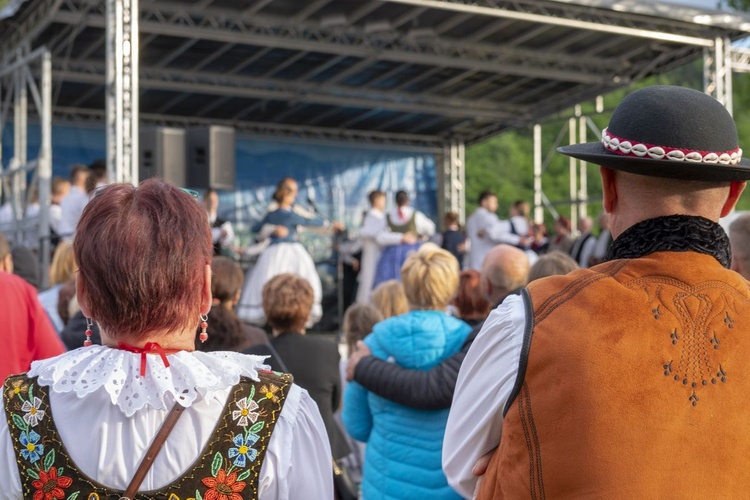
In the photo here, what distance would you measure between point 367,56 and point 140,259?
10184 mm

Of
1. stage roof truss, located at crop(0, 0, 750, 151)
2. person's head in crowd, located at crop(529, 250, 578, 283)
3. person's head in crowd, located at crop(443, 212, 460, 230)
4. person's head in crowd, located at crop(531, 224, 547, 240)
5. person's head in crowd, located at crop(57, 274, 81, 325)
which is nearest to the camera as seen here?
person's head in crowd, located at crop(529, 250, 578, 283)

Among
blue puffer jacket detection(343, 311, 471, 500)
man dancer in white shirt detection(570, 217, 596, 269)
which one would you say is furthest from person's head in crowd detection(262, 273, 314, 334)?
man dancer in white shirt detection(570, 217, 596, 269)

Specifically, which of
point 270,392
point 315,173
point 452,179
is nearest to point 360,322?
point 270,392

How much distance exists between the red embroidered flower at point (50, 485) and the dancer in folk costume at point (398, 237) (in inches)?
382

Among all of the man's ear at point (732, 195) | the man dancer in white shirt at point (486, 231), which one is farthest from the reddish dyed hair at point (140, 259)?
the man dancer in white shirt at point (486, 231)

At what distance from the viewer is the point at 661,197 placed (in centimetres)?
164

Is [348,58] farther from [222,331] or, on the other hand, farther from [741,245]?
[741,245]

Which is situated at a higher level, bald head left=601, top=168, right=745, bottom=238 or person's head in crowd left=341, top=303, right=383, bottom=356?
bald head left=601, top=168, right=745, bottom=238

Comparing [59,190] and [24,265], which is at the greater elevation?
[59,190]

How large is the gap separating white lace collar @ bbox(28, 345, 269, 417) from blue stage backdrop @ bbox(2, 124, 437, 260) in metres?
12.6

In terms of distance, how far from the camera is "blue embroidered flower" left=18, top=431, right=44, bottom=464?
4.83 feet

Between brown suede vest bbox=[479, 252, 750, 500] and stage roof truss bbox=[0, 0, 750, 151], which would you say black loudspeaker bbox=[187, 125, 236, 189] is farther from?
brown suede vest bbox=[479, 252, 750, 500]

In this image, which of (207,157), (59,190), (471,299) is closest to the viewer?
(471,299)

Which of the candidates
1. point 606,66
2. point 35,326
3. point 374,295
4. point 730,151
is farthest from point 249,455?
point 606,66
